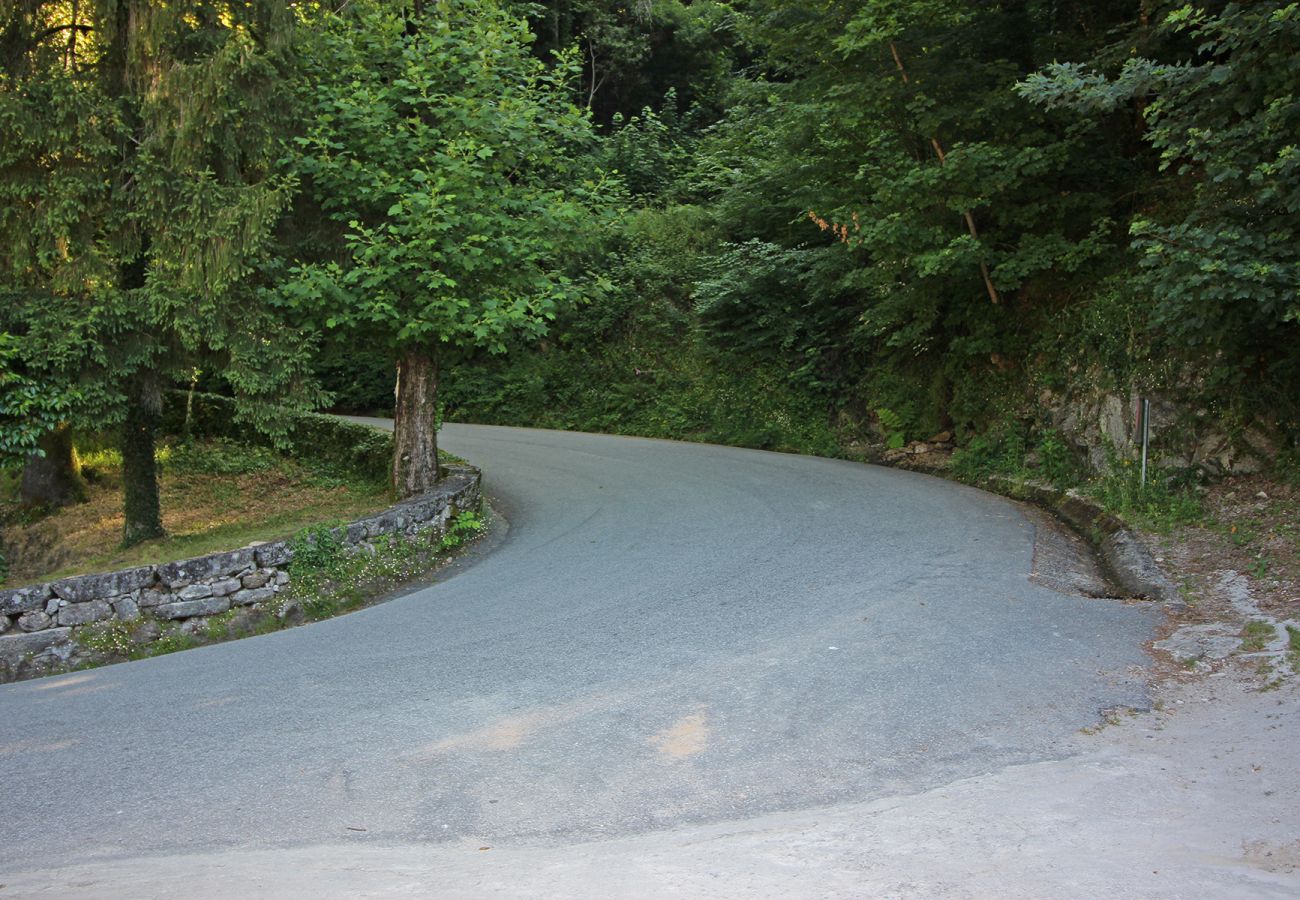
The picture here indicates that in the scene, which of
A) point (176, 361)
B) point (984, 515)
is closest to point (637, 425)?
point (984, 515)

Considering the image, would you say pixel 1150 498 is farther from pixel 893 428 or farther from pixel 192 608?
pixel 192 608

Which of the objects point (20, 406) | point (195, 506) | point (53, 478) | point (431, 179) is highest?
point (431, 179)

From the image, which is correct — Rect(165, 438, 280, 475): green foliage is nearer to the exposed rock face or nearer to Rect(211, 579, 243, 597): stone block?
Rect(211, 579, 243, 597): stone block

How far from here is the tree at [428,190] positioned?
36.4ft

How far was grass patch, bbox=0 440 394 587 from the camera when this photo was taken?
1274 cm

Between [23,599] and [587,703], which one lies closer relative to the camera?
[587,703]

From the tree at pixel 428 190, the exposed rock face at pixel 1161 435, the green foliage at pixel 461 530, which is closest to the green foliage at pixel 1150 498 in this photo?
the exposed rock face at pixel 1161 435

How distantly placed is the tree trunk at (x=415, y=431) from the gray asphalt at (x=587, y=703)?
2.51 meters

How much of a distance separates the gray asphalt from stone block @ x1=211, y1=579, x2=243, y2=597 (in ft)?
2.09

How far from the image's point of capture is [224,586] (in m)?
9.30

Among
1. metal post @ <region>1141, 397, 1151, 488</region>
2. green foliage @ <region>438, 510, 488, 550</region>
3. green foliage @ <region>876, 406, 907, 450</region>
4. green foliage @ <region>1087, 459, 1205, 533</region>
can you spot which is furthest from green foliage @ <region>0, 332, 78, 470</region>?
green foliage @ <region>876, 406, 907, 450</region>

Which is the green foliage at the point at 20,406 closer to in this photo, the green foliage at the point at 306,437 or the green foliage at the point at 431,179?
the green foliage at the point at 431,179

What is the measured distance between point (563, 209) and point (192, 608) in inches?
244

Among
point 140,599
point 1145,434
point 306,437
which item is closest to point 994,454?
point 1145,434
